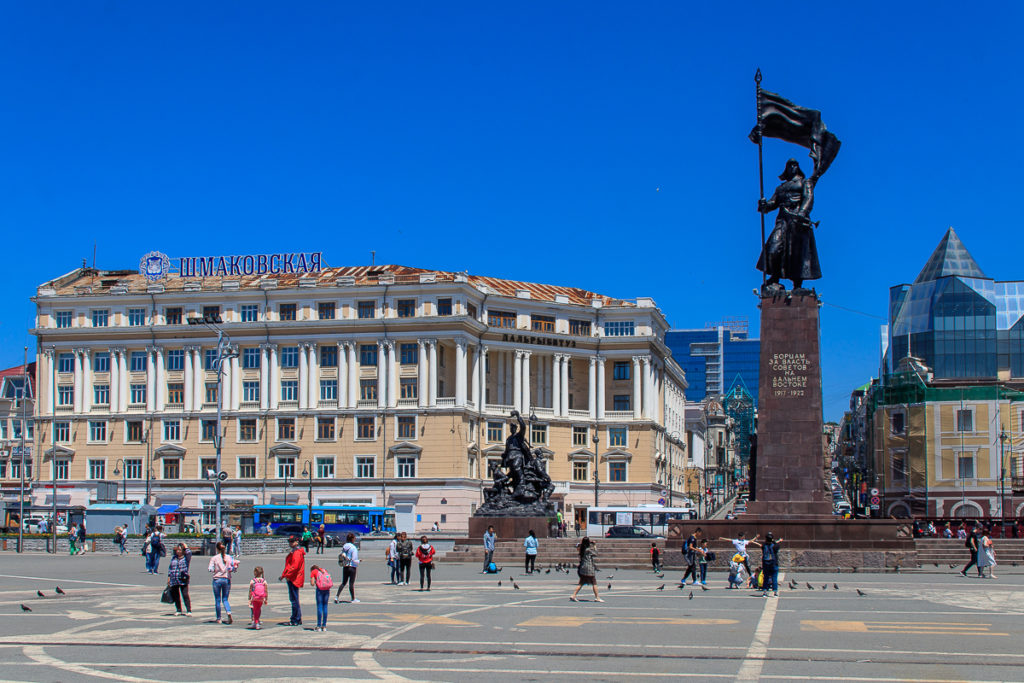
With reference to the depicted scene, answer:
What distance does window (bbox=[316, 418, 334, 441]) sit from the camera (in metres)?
93.0

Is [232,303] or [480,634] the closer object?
[480,634]

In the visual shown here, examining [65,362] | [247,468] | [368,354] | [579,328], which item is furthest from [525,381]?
[65,362]

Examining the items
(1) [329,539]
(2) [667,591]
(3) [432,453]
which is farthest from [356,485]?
(2) [667,591]

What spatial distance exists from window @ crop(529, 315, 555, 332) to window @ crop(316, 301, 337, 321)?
15.6 meters

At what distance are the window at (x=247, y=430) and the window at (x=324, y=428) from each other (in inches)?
201

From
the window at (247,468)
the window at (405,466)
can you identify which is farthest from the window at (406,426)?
the window at (247,468)

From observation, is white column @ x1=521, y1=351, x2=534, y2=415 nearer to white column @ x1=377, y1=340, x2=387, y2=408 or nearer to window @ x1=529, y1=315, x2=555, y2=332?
window @ x1=529, y1=315, x2=555, y2=332

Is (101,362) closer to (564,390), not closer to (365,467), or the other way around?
(365,467)

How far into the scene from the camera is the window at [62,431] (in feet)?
317

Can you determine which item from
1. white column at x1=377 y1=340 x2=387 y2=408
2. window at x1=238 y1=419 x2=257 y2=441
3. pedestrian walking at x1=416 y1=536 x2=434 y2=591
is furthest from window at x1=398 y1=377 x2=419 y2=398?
pedestrian walking at x1=416 y1=536 x2=434 y2=591

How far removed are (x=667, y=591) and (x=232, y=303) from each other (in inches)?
2674

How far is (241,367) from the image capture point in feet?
312

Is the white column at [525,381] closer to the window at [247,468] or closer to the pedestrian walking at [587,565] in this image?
the window at [247,468]

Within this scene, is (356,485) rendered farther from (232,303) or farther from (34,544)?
(34,544)
